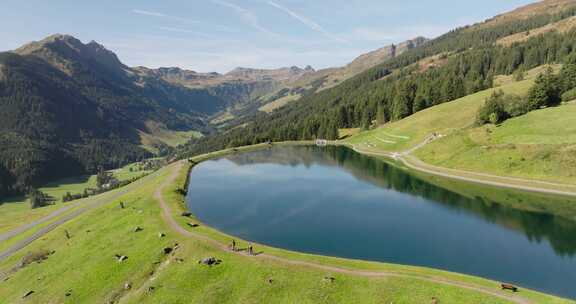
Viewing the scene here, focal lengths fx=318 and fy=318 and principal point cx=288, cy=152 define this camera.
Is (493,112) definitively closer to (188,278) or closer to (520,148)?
Answer: (520,148)

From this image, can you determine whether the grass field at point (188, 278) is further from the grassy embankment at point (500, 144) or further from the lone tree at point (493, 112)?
the lone tree at point (493, 112)

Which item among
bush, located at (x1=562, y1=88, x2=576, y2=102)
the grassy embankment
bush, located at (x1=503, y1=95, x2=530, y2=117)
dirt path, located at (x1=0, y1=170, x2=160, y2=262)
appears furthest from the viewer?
bush, located at (x1=503, y1=95, x2=530, y2=117)

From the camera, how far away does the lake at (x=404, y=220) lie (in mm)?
51438

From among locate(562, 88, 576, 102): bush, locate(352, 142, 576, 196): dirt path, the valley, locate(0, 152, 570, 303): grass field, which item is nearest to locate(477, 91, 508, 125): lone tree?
the valley

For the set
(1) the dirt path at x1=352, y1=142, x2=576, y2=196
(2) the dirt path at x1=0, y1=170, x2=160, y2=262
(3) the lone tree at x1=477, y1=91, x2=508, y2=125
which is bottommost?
(2) the dirt path at x1=0, y1=170, x2=160, y2=262

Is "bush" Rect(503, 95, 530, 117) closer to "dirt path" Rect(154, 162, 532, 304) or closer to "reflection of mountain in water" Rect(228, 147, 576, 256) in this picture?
"reflection of mountain in water" Rect(228, 147, 576, 256)

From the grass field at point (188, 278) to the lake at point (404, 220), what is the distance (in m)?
8.61

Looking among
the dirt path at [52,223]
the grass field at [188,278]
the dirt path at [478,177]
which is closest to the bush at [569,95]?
the dirt path at [478,177]

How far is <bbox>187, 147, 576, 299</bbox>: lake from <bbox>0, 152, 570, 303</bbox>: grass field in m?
8.61

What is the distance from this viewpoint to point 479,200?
268 feet

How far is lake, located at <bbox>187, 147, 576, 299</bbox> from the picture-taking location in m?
51.4

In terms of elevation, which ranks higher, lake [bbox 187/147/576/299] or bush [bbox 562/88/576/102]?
bush [bbox 562/88/576/102]

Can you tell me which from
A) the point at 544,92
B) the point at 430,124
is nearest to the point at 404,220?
the point at 544,92

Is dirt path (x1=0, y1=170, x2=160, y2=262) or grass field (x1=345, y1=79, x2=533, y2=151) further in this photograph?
grass field (x1=345, y1=79, x2=533, y2=151)
